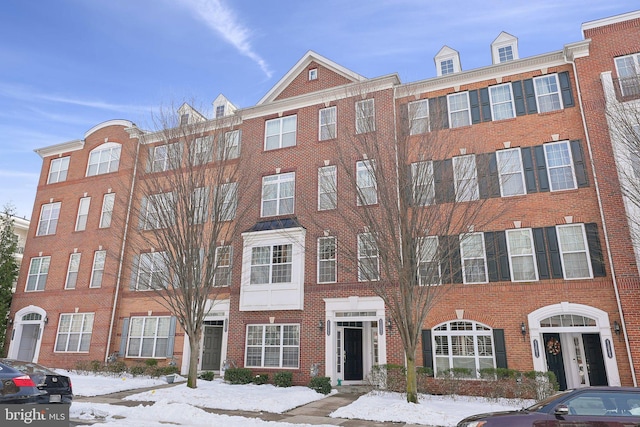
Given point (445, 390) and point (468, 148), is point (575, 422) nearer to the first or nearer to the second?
point (445, 390)

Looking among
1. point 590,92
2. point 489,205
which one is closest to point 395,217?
point 489,205

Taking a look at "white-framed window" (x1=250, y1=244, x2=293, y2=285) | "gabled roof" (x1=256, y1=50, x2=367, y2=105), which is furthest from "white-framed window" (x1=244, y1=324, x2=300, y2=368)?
"gabled roof" (x1=256, y1=50, x2=367, y2=105)

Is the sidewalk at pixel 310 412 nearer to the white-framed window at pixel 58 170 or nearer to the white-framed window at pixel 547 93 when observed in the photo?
the white-framed window at pixel 547 93

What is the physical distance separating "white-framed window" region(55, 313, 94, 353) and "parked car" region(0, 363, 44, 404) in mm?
14600

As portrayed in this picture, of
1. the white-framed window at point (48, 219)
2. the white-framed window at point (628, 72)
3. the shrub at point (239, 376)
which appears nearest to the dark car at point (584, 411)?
the shrub at point (239, 376)

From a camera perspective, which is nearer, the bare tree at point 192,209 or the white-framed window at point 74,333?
the bare tree at point 192,209

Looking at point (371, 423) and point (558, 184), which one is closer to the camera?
point (371, 423)

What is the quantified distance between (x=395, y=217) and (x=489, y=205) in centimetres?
578

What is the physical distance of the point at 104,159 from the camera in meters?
25.6

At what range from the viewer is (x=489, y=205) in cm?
1641

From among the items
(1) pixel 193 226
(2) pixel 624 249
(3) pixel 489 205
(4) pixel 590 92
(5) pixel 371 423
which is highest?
(4) pixel 590 92

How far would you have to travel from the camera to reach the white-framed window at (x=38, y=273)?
2470 centimetres

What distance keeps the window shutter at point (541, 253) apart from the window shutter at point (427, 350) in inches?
186

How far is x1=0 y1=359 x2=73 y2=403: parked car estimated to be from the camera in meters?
9.14
